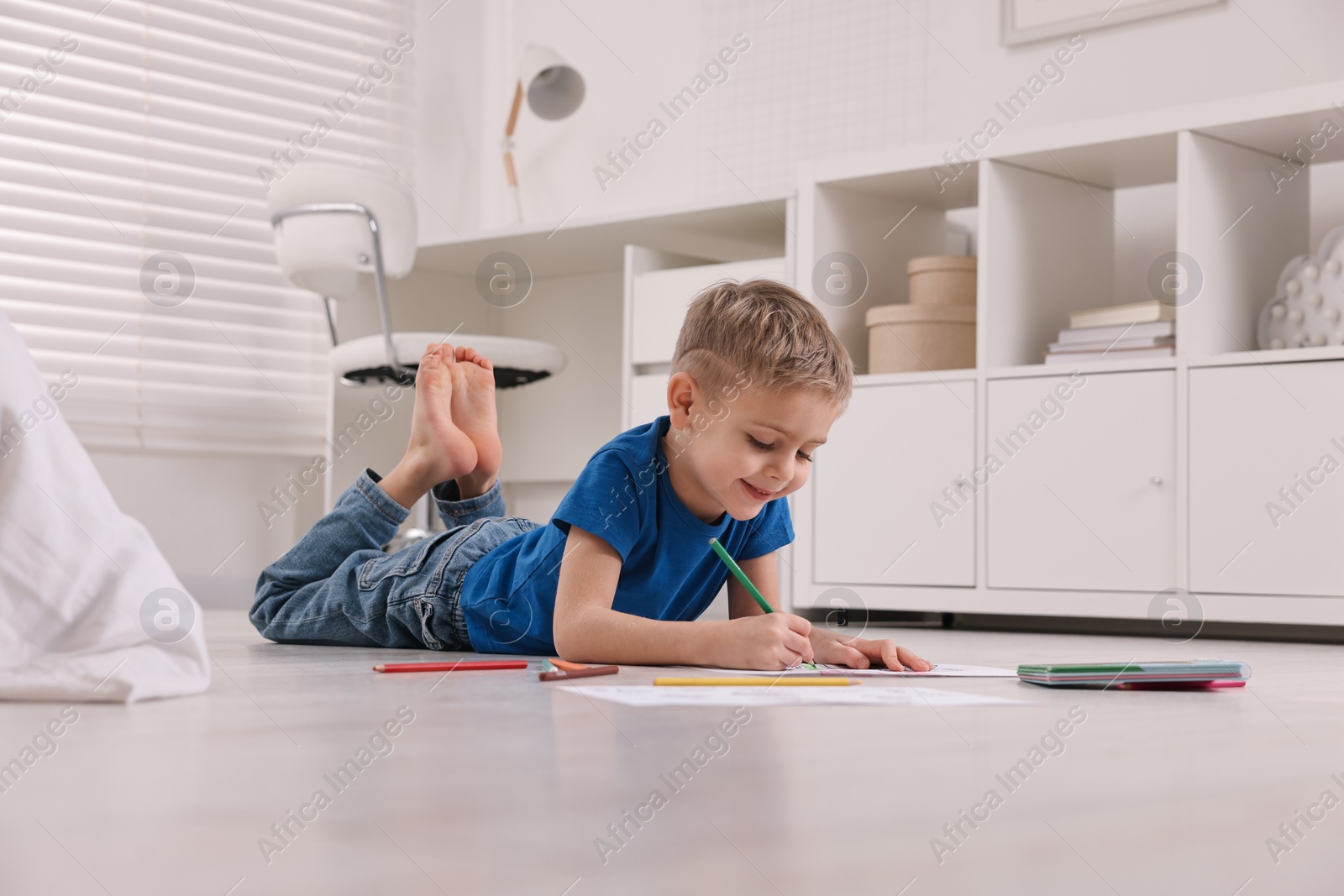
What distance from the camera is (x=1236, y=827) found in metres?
0.68

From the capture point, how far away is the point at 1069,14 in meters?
3.11

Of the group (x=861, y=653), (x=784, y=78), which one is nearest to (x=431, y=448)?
(x=861, y=653)

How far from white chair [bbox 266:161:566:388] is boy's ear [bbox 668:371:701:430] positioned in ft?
5.27

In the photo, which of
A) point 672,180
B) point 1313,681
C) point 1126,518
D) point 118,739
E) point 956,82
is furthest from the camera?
point 672,180

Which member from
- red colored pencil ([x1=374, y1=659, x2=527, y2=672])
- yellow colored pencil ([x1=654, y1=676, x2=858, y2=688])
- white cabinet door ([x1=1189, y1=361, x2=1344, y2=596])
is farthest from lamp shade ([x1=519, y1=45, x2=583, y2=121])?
yellow colored pencil ([x1=654, y1=676, x2=858, y2=688])

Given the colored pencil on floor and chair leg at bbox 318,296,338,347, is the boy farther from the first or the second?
chair leg at bbox 318,296,338,347

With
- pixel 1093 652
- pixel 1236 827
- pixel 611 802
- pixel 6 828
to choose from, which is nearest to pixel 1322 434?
pixel 1093 652

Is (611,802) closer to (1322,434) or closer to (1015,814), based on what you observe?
(1015,814)

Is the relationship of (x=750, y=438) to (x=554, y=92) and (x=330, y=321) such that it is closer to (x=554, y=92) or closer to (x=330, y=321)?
(x=330, y=321)

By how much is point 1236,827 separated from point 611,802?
0.31m

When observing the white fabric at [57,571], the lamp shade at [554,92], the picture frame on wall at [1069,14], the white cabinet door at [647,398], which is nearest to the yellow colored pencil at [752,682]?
the white fabric at [57,571]

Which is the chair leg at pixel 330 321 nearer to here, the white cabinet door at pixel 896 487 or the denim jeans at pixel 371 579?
the white cabinet door at pixel 896 487

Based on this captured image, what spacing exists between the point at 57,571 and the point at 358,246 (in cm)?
224

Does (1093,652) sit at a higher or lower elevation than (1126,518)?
lower
